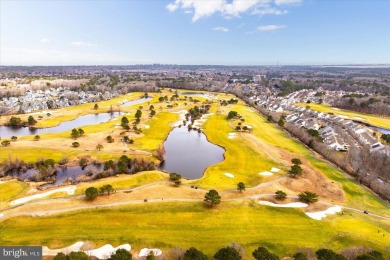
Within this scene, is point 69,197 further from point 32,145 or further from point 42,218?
point 32,145

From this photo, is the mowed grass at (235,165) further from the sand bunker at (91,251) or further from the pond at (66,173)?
the pond at (66,173)

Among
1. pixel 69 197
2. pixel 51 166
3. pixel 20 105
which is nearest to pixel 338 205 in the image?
pixel 69 197

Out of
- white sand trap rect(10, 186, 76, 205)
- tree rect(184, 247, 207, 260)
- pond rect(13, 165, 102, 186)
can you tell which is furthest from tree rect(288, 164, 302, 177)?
white sand trap rect(10, 186, 76, 205)

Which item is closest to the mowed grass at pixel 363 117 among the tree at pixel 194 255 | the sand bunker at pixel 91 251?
the tree at pixel 194 255

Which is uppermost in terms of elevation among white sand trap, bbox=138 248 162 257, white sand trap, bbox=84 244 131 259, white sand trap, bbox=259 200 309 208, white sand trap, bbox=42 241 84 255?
white sand trap, bbox=42 241 84 255

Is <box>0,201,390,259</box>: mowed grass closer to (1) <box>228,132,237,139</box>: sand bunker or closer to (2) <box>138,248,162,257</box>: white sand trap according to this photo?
(2) <box>138,248,162,257</box>: white sand trap

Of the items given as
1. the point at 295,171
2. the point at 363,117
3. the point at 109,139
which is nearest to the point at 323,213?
the point at 295,171
